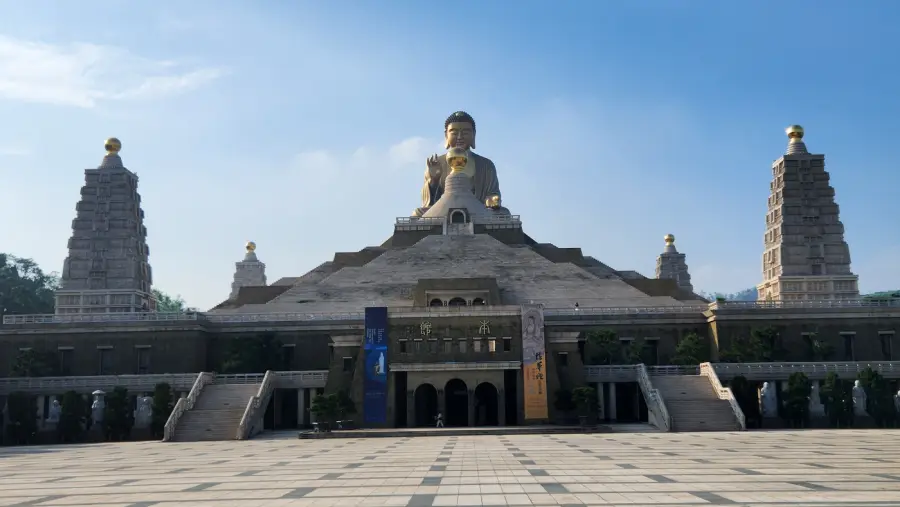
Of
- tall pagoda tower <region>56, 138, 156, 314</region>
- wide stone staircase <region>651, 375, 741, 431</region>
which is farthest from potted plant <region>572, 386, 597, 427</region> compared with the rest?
Result: tall pagoda tower <region>56, 138, 156, 314</region>

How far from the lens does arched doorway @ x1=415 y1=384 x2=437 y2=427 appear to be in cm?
5350

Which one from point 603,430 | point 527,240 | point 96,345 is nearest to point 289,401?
point 96,345

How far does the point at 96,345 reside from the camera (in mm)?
60031

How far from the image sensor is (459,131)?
111 metres

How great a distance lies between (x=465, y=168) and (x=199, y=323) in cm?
5298

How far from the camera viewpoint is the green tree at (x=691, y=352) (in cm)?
5512

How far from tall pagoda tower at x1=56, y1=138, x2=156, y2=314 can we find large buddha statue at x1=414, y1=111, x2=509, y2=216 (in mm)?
38860

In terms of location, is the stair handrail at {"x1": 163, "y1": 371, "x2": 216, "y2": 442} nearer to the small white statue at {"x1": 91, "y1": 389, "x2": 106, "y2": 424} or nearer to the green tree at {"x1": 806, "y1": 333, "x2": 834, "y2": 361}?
the small white statue at {"x1": 91, "y1": 389, "x2": 106, "y2": 424}

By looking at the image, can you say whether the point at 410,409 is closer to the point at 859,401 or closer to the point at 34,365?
the point at 859,401

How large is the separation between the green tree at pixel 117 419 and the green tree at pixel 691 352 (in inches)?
1310

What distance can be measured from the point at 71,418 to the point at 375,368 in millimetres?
17535

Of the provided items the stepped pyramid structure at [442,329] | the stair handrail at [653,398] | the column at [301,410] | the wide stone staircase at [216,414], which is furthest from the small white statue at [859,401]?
the wide stone staircase at [216,414]

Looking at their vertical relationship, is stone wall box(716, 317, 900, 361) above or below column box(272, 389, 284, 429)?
above

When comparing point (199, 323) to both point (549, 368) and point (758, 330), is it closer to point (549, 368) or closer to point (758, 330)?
point (549, 368)
